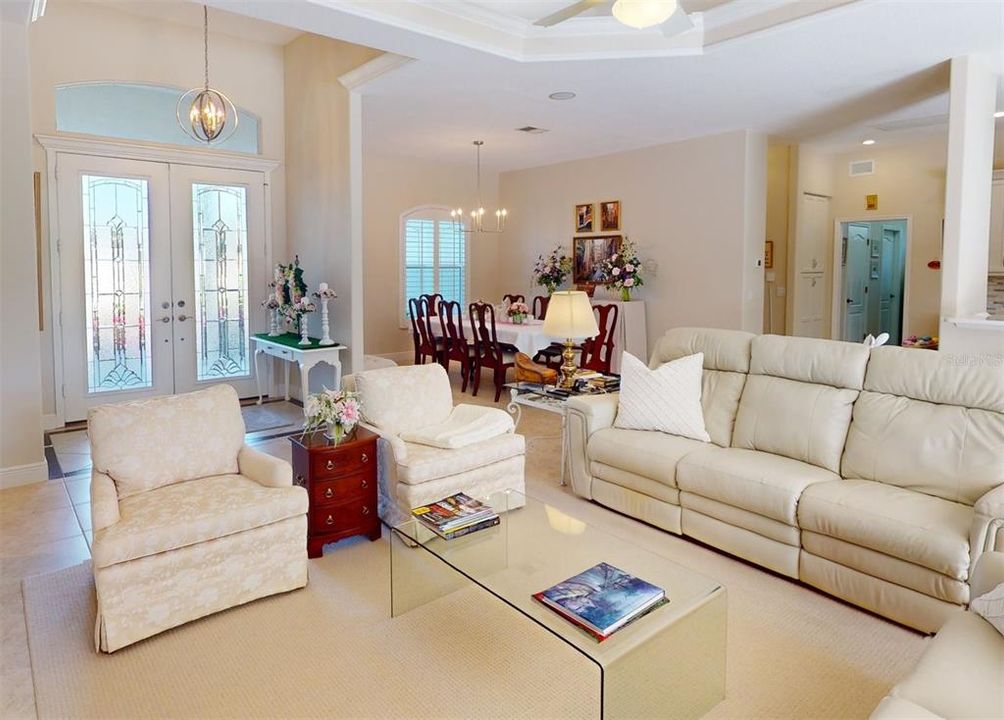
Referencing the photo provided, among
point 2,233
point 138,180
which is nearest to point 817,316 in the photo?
point 138,180

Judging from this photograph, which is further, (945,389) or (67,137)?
(67,137)

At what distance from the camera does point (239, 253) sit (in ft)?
22.0

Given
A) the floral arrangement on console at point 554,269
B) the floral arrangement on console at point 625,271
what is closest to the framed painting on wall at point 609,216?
the floral arrangement on console at point 625,271

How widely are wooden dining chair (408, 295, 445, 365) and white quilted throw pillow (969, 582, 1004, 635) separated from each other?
6179 millimetres

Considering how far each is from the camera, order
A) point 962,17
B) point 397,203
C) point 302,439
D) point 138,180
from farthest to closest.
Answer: point 397,203 < point 138,180 < point 962,17 < point 302,439

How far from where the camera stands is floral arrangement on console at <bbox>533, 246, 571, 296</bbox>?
9070 mm

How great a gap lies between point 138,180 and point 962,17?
20.8 ft

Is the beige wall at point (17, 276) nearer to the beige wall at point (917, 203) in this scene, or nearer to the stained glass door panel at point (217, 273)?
the stained glass door panel at point (217, 273)

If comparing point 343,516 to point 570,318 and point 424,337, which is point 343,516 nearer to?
point 570,318

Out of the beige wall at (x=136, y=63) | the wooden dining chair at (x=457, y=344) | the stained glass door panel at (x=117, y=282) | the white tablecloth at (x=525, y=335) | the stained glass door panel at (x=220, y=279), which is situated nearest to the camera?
the beige wall at (x=136, y=63)

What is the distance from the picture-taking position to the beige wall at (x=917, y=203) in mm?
7734

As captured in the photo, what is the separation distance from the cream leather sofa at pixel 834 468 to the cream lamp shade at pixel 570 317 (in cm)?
59

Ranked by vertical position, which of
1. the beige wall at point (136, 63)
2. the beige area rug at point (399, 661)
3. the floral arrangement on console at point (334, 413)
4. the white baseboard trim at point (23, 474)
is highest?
the beige wall at point (136, 63)

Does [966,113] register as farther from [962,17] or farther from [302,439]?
[302,439]
